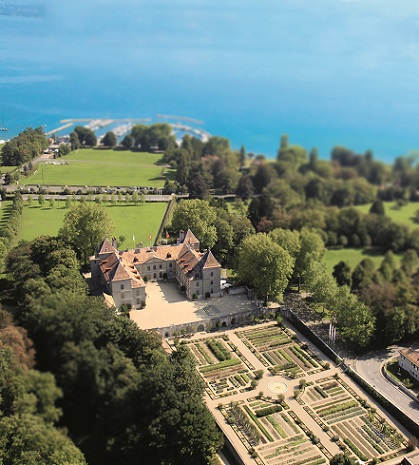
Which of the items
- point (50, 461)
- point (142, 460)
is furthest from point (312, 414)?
point (50, 461)

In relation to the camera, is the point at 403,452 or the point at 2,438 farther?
the point at 403,452

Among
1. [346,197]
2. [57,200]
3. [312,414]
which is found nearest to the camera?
[346,197]

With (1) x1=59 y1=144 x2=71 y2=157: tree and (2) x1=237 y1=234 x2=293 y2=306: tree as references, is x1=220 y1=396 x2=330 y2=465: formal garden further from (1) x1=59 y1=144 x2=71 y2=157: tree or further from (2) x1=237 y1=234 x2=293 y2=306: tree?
(1) x1=59 y1=144 x2=71 y2=157: tree

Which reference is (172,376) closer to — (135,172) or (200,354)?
(200,354)

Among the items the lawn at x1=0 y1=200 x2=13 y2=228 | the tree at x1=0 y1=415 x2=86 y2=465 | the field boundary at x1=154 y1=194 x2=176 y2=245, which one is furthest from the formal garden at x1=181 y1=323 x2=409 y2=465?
the lawn at x1=0 y1=200 x2=13 y2=228

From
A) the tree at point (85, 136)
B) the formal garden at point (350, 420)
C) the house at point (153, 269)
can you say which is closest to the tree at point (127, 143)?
the tree at point (85, 136)

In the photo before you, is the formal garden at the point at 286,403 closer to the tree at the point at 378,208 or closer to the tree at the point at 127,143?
the tree at the point at 378,208
